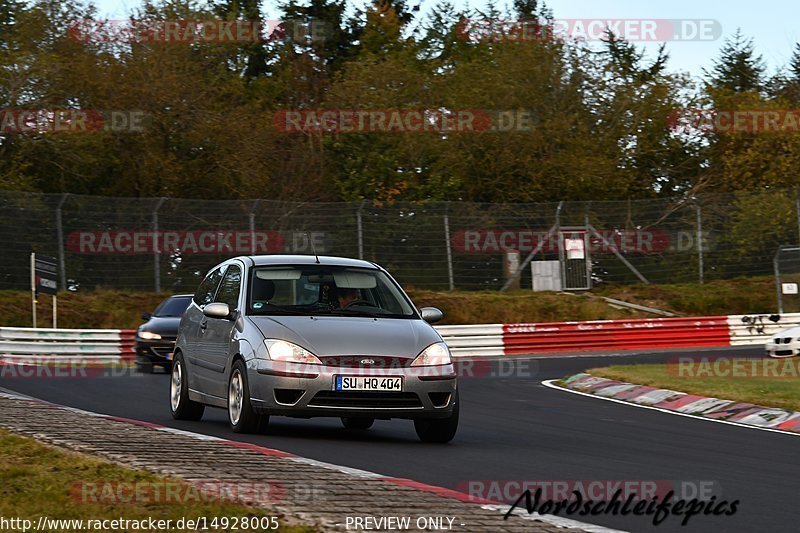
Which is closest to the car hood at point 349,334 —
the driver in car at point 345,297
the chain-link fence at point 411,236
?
the driver in car at point 345,297

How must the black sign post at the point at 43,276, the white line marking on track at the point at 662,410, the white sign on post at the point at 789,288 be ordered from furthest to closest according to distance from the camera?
1. the white sign on post at the point at 789,288
2. the black sign post at the point at 43,276
3. the white line marking on track at the point at 662,410

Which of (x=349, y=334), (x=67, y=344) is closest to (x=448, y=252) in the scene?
(x=67, y=344)

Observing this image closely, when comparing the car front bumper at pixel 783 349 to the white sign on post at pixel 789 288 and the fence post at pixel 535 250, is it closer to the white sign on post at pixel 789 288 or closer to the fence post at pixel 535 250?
the white sign on post at pixel 789 288

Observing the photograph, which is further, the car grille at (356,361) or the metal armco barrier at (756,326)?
the metal armco barrier at (756,326)

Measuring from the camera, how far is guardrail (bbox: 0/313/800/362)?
28.7m

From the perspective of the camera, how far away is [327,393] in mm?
10711

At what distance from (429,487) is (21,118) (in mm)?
34886

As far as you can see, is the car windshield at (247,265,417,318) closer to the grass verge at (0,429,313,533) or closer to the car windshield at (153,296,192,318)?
the grass verge at (0,429,313,533)

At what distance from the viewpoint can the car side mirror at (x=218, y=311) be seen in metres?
11.6

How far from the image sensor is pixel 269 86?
200ft

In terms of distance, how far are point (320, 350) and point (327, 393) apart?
1.17 feet

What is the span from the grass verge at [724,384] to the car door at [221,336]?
21.9ft

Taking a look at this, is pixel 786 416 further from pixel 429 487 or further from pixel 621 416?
pixel 429 487

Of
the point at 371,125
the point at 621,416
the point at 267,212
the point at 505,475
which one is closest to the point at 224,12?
the point at 371,125
